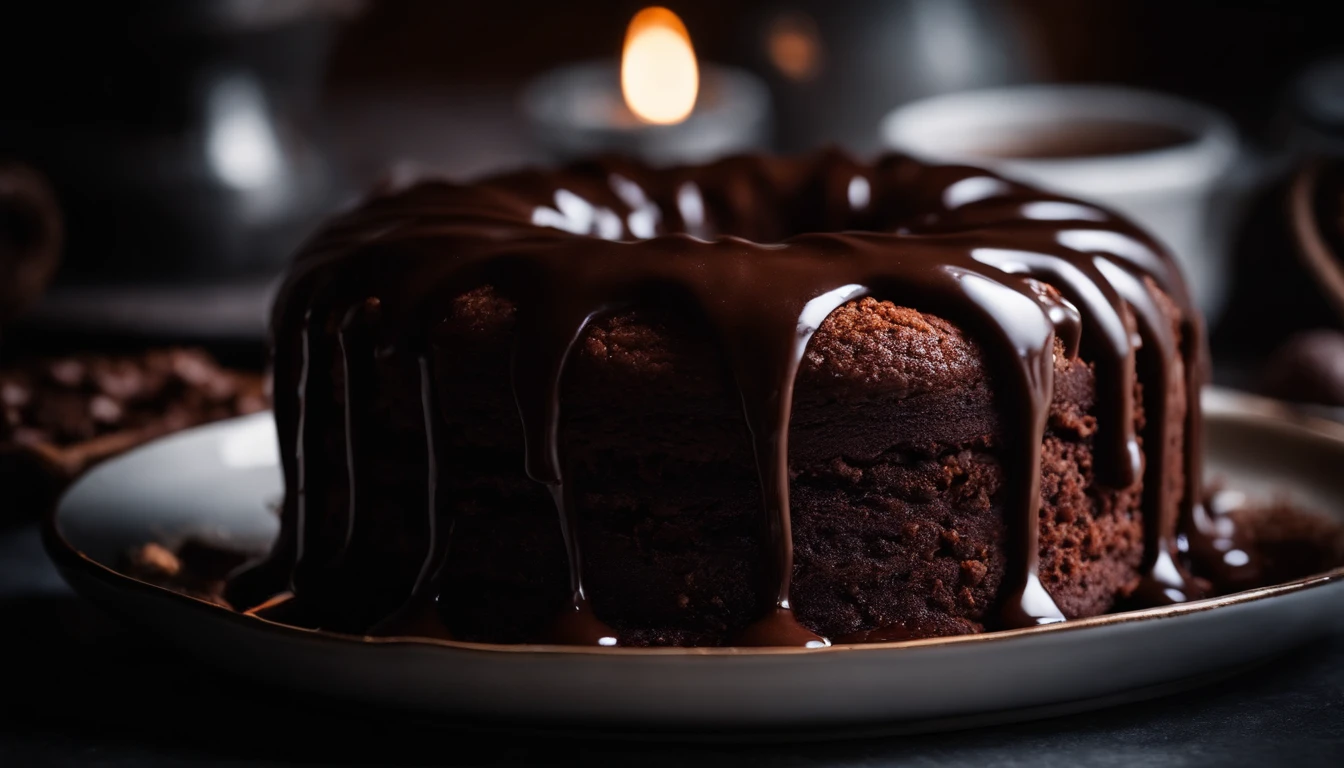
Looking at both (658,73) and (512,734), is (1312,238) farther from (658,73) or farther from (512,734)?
(512,734)

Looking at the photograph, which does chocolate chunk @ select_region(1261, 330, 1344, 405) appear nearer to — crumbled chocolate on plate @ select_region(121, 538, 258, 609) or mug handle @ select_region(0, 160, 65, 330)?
crumbled chocolate on plate @ select_region(121, 538, 258, 609)

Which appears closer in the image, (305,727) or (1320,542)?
(305,727)

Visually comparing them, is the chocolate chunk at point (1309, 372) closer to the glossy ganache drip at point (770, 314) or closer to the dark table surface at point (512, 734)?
the glossy ganache drip at point (770, 314)

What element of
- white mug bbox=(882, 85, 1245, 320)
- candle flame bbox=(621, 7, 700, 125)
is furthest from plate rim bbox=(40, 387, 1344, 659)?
candle flame bbox=(621, 7, 700, 125)

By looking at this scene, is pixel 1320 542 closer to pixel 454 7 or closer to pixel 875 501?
pixel 875 501

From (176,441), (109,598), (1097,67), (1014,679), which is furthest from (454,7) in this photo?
(1014,679)

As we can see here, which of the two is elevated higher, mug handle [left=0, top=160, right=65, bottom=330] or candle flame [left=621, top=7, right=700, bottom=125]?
candle flame [left=621, top=7, right=700, bottom=125]

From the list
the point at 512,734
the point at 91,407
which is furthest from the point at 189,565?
the point at 512,734
